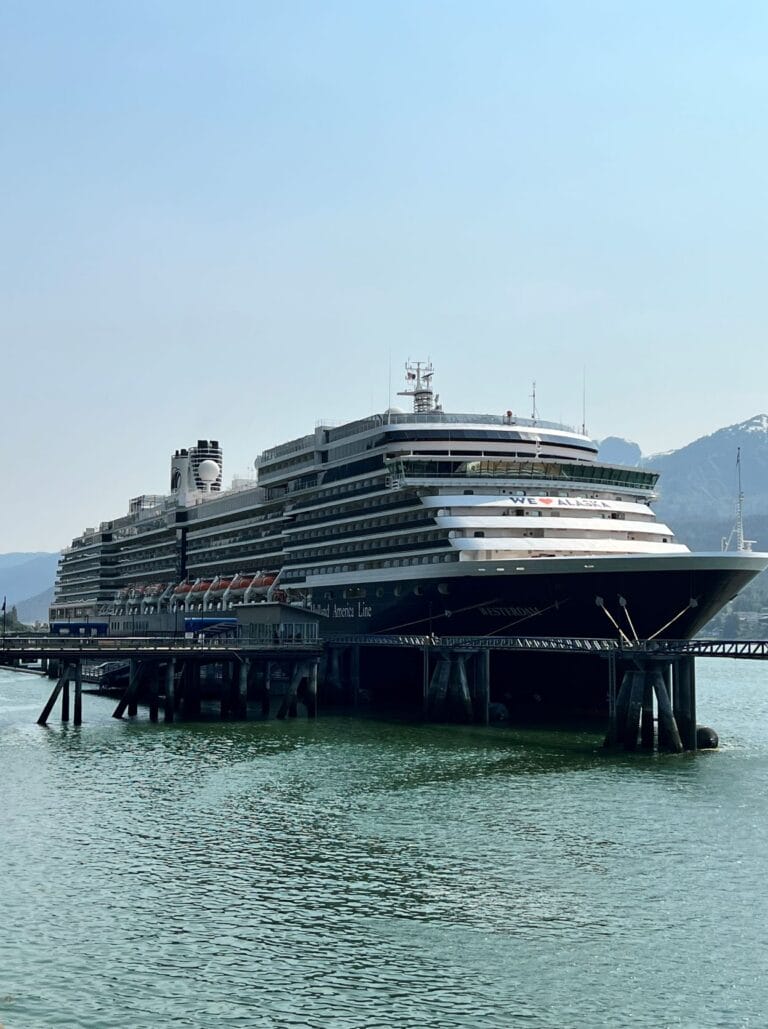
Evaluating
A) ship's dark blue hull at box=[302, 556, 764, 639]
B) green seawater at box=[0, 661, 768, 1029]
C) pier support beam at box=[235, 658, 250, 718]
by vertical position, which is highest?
ship's dark blue hull at box=[302, 556, 764, 639]

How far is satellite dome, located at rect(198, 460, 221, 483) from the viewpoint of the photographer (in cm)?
14149

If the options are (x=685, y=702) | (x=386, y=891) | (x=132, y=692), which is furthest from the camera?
(x=132, y=692)

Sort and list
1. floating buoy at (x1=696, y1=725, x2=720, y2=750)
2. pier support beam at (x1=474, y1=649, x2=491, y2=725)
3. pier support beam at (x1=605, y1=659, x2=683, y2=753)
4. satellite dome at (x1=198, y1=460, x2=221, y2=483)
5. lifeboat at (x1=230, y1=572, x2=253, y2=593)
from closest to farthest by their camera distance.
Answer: pier support beam at (x1=605, y1=659, x2=683, y2=753) → floating buoy at (x1=696, y1=725, x2=720, y2=750) → pier support beam at (x1=474, y1=649, x2=491, y2=725) → lifeboat at (x1=230, y1=572, x2=253, y2=593) → satellite dome at (x1=198, y1=460, x2=221, y2=483)

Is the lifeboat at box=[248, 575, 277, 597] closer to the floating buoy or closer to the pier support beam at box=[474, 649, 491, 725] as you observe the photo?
the pier support beam at box=[474, 649, 491, 725]

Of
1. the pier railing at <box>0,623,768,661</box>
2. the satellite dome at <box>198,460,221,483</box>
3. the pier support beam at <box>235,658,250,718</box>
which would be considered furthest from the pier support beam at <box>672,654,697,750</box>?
the satellite dome at <box>198,460,221,483</box>

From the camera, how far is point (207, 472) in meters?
142

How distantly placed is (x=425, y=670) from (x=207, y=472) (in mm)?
77796

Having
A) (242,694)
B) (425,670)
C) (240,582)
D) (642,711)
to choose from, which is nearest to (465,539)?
(425,670)

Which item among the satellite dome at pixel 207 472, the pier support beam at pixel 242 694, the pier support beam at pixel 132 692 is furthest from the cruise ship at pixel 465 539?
the satellite dome at pixel 207 472

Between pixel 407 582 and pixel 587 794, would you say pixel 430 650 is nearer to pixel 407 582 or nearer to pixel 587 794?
pixel 407 582

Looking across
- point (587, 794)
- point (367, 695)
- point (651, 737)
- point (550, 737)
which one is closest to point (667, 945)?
point (587, 794)

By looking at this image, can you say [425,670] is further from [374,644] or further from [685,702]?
[685,702]

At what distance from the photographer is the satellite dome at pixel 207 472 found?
141488 millimetres

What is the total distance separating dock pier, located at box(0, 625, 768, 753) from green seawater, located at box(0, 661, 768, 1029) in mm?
3134
